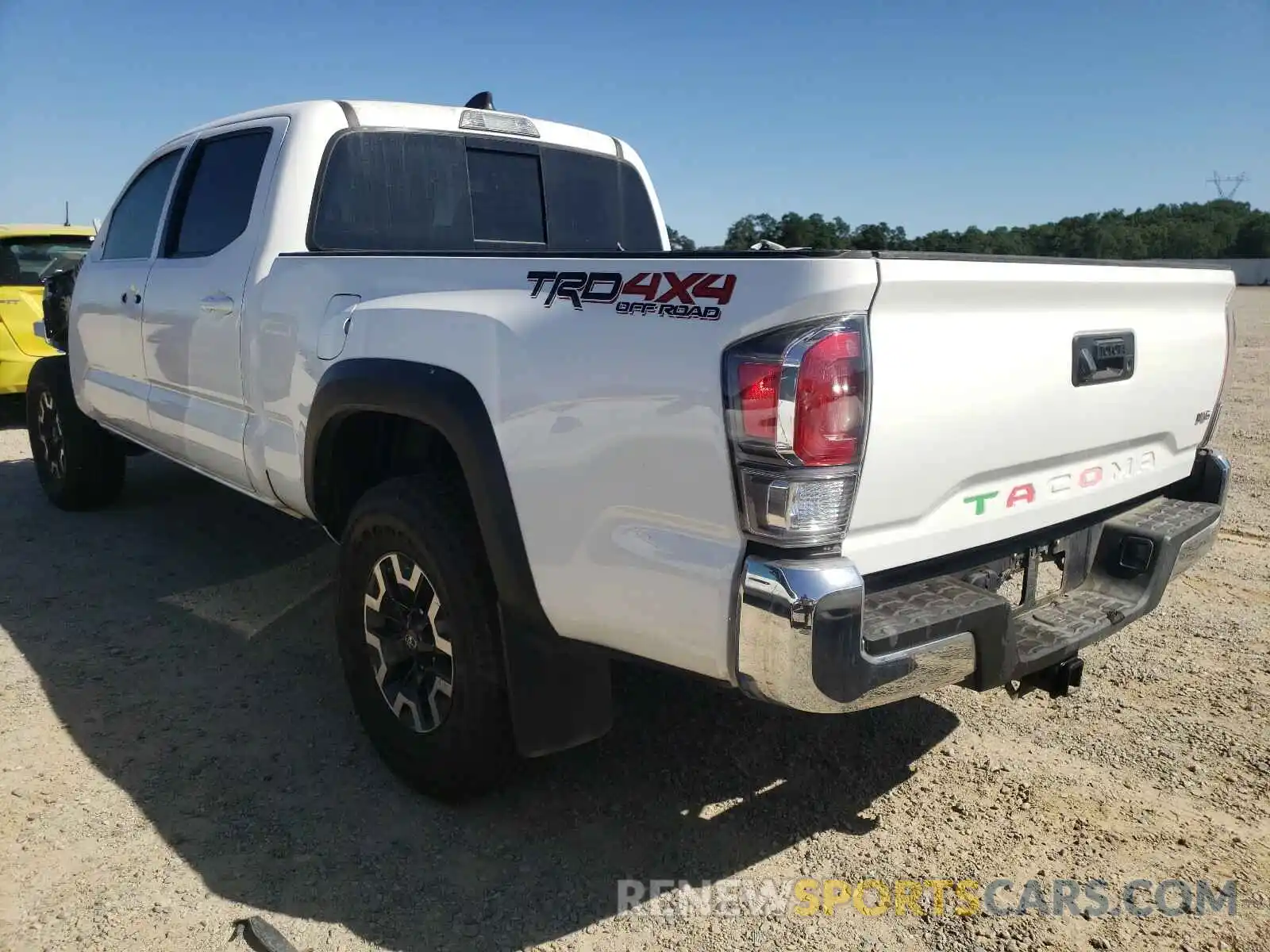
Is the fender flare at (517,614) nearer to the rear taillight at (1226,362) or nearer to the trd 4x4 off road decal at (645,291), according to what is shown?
the trd 4x4 off road decal at (645,291)

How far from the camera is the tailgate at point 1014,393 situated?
2.02m

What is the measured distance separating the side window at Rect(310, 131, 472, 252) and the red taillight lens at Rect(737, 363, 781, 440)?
7.08 ft

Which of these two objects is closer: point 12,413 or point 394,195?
point 394,195

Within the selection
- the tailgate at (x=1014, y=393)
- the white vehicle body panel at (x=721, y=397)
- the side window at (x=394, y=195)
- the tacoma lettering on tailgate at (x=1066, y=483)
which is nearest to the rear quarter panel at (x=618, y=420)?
the white vehicle body panel at (x=721, y=397)

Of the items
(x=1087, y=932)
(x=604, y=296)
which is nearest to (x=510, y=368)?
(x=604, y=296)

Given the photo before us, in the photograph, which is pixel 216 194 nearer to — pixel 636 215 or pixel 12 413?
pixel 636 215

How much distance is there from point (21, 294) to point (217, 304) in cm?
592

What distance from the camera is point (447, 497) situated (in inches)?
107

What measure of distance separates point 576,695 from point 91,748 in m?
1.77

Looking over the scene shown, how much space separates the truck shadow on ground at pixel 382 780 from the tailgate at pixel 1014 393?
1067 mm

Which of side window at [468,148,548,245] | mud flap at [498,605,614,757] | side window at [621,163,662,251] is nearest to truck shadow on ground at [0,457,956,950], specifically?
mud flap at [498,605,614,757]

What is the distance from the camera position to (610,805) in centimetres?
289

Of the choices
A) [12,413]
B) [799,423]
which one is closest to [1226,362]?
[799,423]

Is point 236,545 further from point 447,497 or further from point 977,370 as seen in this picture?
point 977,370
